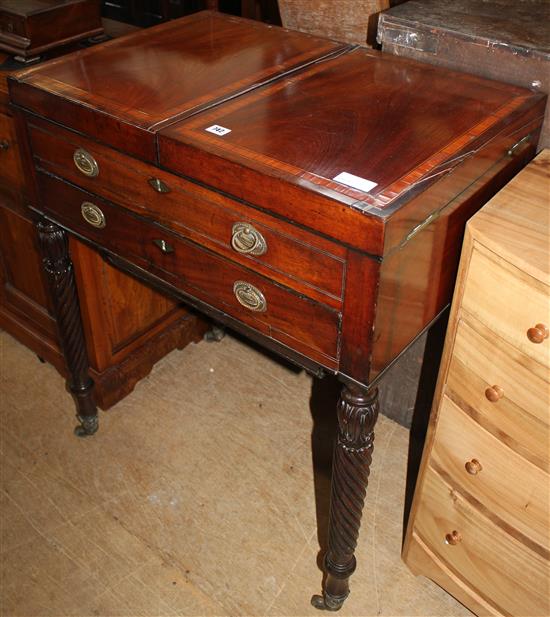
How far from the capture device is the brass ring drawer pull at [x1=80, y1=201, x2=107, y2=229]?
154cm

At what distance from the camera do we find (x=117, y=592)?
1753 millimetres

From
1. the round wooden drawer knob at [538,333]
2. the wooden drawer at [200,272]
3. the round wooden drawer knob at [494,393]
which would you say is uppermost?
the round wooden drawer knob at [538,333]

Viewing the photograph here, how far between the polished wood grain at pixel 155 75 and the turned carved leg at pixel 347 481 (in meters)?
0.58

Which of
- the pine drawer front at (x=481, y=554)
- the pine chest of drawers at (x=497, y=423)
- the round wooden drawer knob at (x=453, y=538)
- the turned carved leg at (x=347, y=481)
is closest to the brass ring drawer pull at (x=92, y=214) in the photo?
the turned carved leg at (x=347, y=481)

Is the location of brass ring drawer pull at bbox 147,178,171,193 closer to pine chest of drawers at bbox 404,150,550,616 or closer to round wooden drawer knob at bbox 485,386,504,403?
pine chest of drawers at bbox 404,150,550,616

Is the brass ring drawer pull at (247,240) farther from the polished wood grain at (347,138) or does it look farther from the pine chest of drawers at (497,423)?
the pine chest of drawers at (497,423)

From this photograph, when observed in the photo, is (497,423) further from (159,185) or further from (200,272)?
(159,185)

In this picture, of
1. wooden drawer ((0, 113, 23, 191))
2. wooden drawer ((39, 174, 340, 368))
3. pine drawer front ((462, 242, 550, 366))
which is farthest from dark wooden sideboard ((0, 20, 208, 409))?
pine drawer front ((462, 242, 550, 366))

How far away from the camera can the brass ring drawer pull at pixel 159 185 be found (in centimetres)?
134

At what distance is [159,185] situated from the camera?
1342mm

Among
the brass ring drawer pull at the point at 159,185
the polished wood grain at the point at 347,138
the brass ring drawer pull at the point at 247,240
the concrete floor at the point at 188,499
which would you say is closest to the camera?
the polished wood grain at the point at 347,138

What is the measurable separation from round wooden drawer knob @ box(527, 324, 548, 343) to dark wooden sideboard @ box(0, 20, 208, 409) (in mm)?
1183

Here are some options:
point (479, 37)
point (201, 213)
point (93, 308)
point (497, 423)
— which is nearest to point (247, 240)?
point (201, 213)

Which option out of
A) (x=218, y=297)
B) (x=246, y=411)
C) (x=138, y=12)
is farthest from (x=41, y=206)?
(x=138, y=12)
